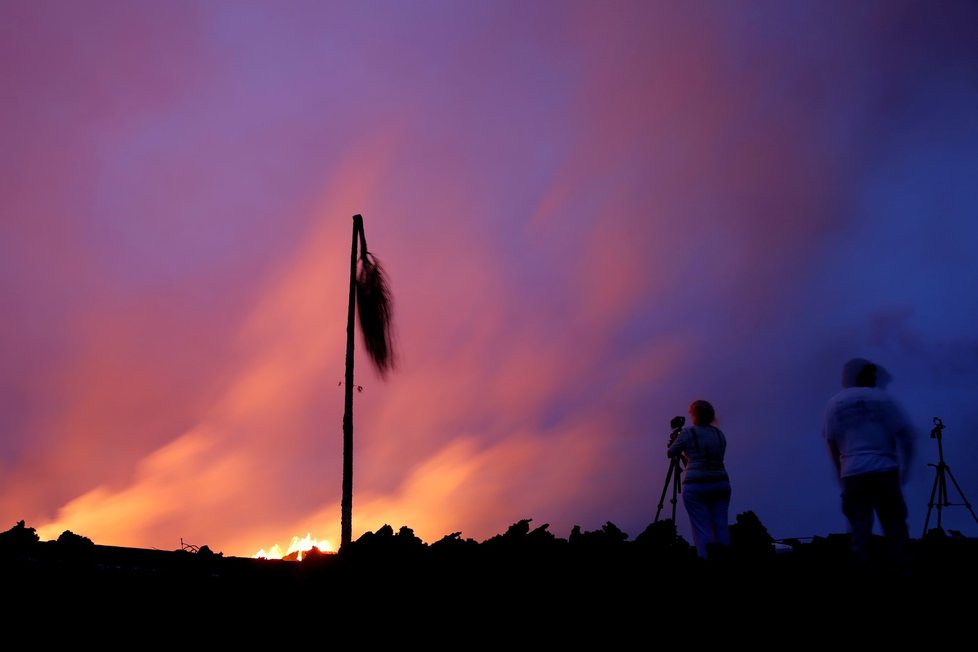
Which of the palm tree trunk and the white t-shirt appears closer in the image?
the white t-shirt

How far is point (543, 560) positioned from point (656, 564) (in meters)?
1.52

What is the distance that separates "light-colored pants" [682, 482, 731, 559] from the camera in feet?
29.5

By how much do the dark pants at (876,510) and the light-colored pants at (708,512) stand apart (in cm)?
164

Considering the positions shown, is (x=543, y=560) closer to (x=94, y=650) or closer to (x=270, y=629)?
(x=270, y=629)

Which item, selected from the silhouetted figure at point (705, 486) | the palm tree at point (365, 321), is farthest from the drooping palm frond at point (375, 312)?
the silhouetted figure at point (705, 486)

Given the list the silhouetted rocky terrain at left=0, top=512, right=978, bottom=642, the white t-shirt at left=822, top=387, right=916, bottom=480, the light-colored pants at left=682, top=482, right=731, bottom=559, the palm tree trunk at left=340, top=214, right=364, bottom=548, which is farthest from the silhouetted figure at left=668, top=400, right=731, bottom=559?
the palm tree trunk at left=340, top=214, right=364, bottom=548

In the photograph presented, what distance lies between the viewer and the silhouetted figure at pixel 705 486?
9.02 m

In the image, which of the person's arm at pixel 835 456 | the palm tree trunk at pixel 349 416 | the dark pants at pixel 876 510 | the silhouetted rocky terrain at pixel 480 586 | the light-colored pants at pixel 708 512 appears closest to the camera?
the silhouetted rocky terrain at pixel 480 586

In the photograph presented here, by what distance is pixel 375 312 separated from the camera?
14.5 m

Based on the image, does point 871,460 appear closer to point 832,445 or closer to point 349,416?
point 832,445

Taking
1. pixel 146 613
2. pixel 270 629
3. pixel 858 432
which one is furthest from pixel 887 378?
pixel 146 613

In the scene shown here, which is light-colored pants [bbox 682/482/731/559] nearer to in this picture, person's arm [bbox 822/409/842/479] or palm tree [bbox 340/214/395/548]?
person's arm [bbox 822/409/842/479]

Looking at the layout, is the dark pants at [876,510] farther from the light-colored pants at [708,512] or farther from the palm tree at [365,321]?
the palm tree at [365,321]

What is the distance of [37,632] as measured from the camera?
5.23 meters
